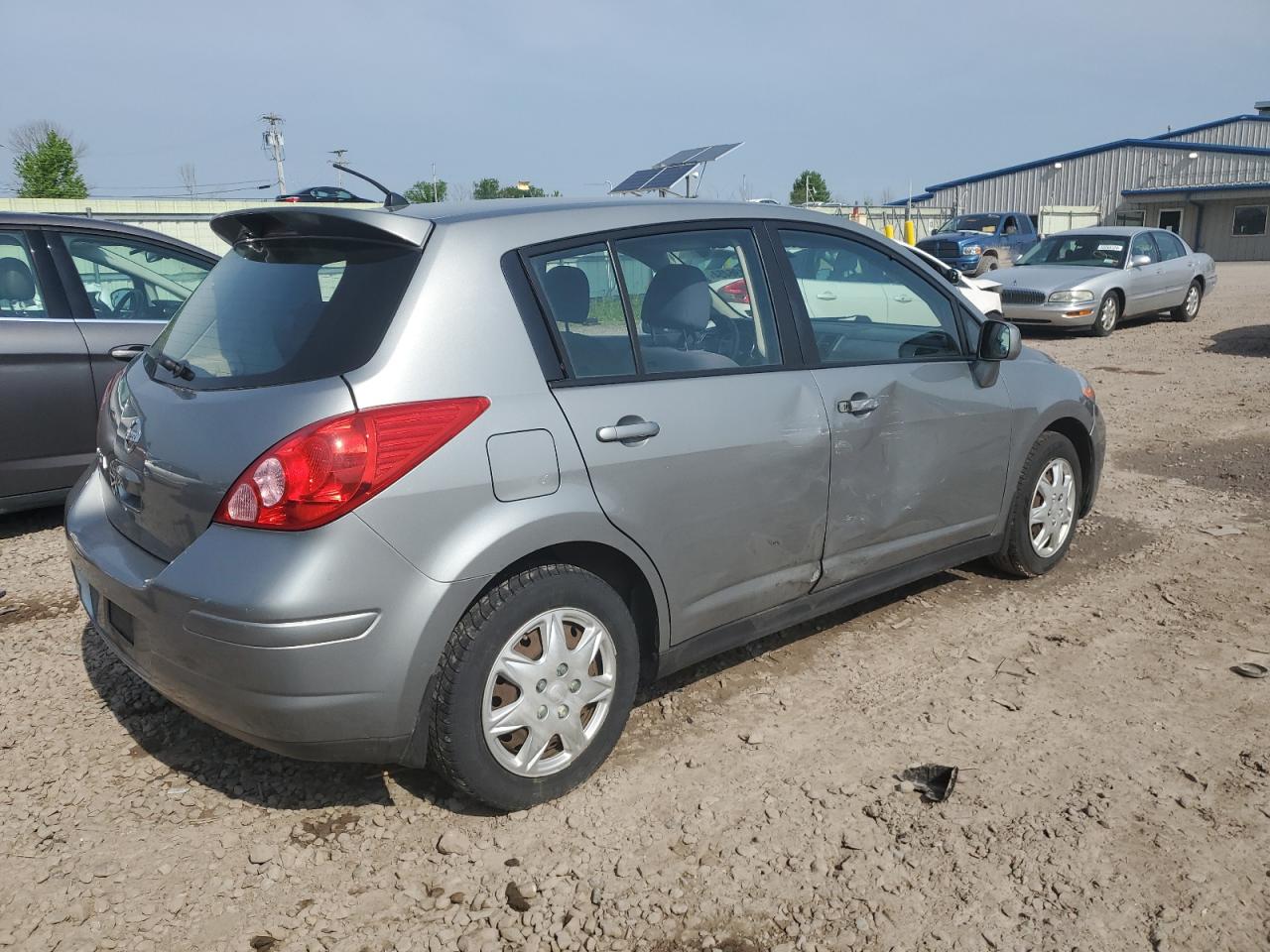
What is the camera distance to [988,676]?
3.99 m

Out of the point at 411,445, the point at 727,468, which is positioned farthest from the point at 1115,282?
the point at 411,445

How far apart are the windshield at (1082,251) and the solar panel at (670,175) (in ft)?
19.8

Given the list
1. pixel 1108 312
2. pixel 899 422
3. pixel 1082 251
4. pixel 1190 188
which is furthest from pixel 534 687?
pixel 1190 188

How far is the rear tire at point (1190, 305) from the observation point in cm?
1711

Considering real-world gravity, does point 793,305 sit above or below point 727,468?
above

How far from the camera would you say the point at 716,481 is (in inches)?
131

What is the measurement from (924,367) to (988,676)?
120 cm

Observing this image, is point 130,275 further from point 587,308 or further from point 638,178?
point 638,178

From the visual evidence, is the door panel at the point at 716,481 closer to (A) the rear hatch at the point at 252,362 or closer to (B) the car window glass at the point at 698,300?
(B) the car window glass at the point at 698,300

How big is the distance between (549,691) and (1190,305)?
56.9 feet

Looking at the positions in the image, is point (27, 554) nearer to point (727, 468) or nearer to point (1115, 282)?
point (727, 468)

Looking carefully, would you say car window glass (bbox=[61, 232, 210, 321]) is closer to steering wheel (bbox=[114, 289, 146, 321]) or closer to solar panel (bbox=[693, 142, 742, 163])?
steering wheel (bbox=[114, 289, 146, 321])

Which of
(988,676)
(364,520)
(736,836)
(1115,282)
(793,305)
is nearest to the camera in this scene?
(364,520)

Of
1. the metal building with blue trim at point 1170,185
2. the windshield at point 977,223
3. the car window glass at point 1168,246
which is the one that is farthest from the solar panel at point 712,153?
the metal building with blue trim at point 1170,185
